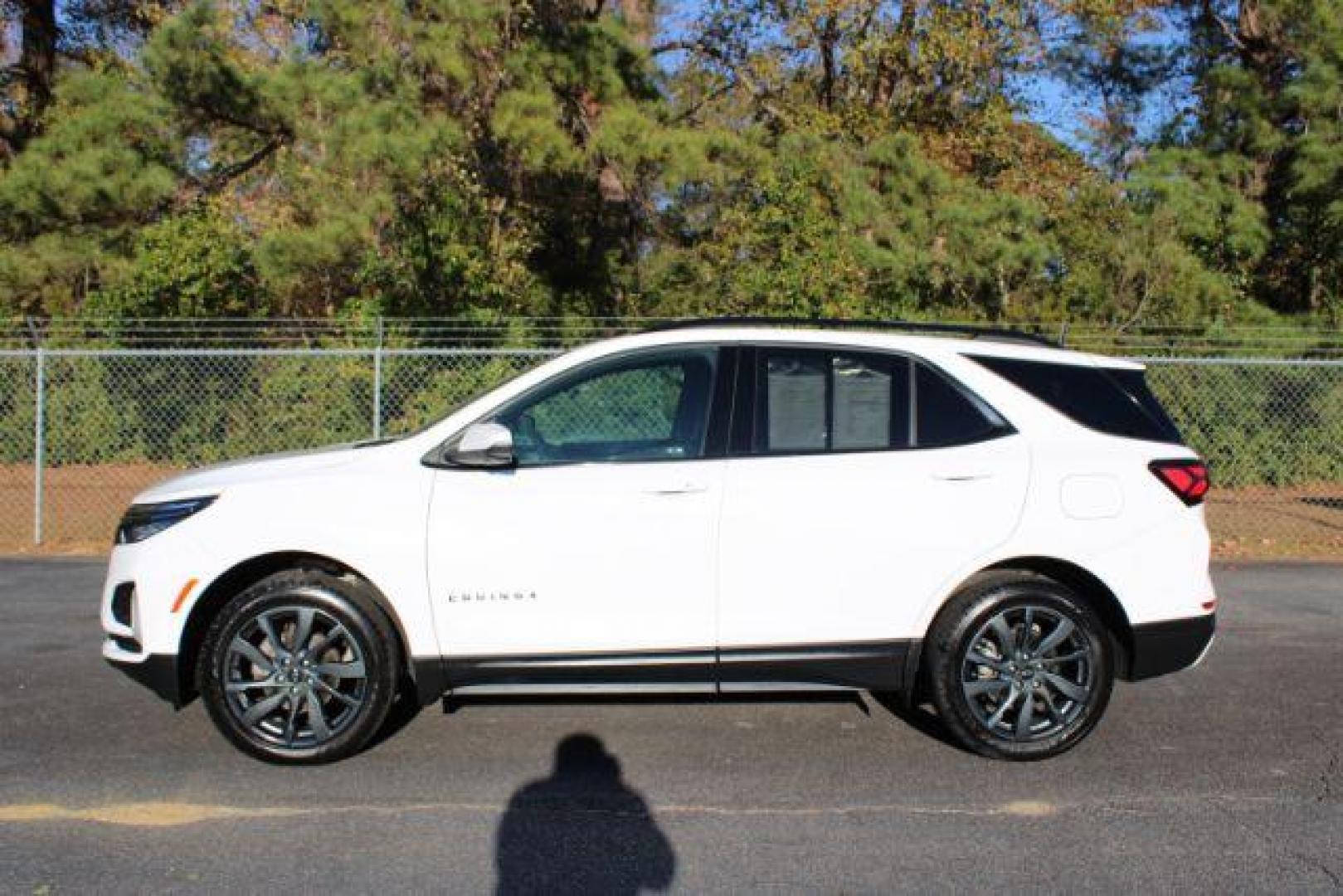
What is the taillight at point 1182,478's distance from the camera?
5.14 m

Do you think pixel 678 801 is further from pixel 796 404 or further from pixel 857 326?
pixel 857 326

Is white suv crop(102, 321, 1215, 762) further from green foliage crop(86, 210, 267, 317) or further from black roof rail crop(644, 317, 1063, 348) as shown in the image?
green foliage crop(86, 210, 267, 317)

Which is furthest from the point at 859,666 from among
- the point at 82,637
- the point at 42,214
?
the point at 42,214

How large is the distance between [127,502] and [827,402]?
983 cm

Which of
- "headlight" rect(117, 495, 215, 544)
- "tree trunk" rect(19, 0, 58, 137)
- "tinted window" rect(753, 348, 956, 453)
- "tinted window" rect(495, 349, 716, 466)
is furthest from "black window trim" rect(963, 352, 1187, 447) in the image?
"tree trunk" rect(19, 0, 58, 137)

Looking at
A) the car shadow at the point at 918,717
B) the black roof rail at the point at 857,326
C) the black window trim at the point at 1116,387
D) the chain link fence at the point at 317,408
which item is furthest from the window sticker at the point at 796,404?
the chain link fence at the point at 317,408

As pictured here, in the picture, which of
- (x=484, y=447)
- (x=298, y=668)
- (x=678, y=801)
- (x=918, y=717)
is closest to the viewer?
(x=678, y=801)

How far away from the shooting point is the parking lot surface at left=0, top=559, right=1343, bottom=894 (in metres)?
4.05

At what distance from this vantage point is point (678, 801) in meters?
4.70

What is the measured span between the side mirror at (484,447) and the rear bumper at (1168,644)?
272cm

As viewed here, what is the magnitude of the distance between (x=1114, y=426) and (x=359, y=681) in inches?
132

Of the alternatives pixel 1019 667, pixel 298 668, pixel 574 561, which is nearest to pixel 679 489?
pixel 574 561

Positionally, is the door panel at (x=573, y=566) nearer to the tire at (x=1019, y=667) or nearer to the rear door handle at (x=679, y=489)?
the rear door handle at (x=679, y=489)

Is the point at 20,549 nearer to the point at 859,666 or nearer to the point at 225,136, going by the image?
the point at 225,136
